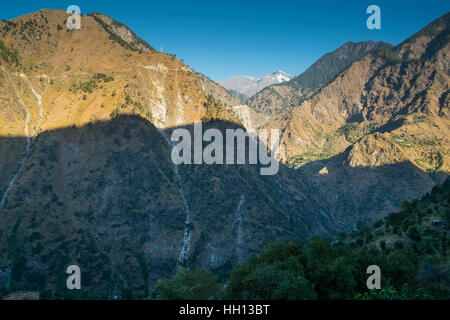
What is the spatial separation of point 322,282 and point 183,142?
111661mm

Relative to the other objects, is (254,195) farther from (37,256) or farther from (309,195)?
(37,256)

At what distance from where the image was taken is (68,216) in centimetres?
11612
